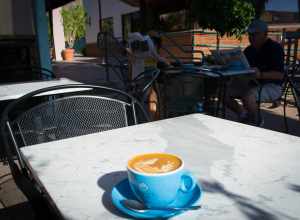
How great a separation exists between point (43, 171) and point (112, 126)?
2.58 feet

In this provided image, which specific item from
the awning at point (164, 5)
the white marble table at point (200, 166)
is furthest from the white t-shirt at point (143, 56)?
the awning at point (164, 5)

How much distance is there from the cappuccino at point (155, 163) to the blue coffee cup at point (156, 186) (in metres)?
0.01

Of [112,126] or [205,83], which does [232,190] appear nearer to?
[112,126]

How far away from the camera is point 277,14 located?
8.77 meters

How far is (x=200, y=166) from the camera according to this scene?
920 millimetres

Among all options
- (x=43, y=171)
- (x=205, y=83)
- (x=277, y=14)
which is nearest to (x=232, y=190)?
(x=43, y=171)

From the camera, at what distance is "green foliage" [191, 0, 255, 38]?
472cm

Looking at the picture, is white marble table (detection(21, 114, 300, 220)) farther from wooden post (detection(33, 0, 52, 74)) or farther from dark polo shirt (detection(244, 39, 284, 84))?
wooden post (detection(33, 0, 52, 74))

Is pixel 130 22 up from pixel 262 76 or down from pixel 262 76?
up

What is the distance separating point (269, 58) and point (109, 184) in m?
3.15

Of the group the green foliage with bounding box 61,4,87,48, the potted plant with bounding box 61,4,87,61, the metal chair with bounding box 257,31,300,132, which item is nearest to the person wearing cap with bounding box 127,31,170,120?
the metal chair with bounding box 257,31,300,132

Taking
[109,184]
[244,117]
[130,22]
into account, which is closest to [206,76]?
[244,117]

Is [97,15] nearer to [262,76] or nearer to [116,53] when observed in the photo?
[116,53]

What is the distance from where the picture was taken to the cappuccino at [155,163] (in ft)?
2.28
